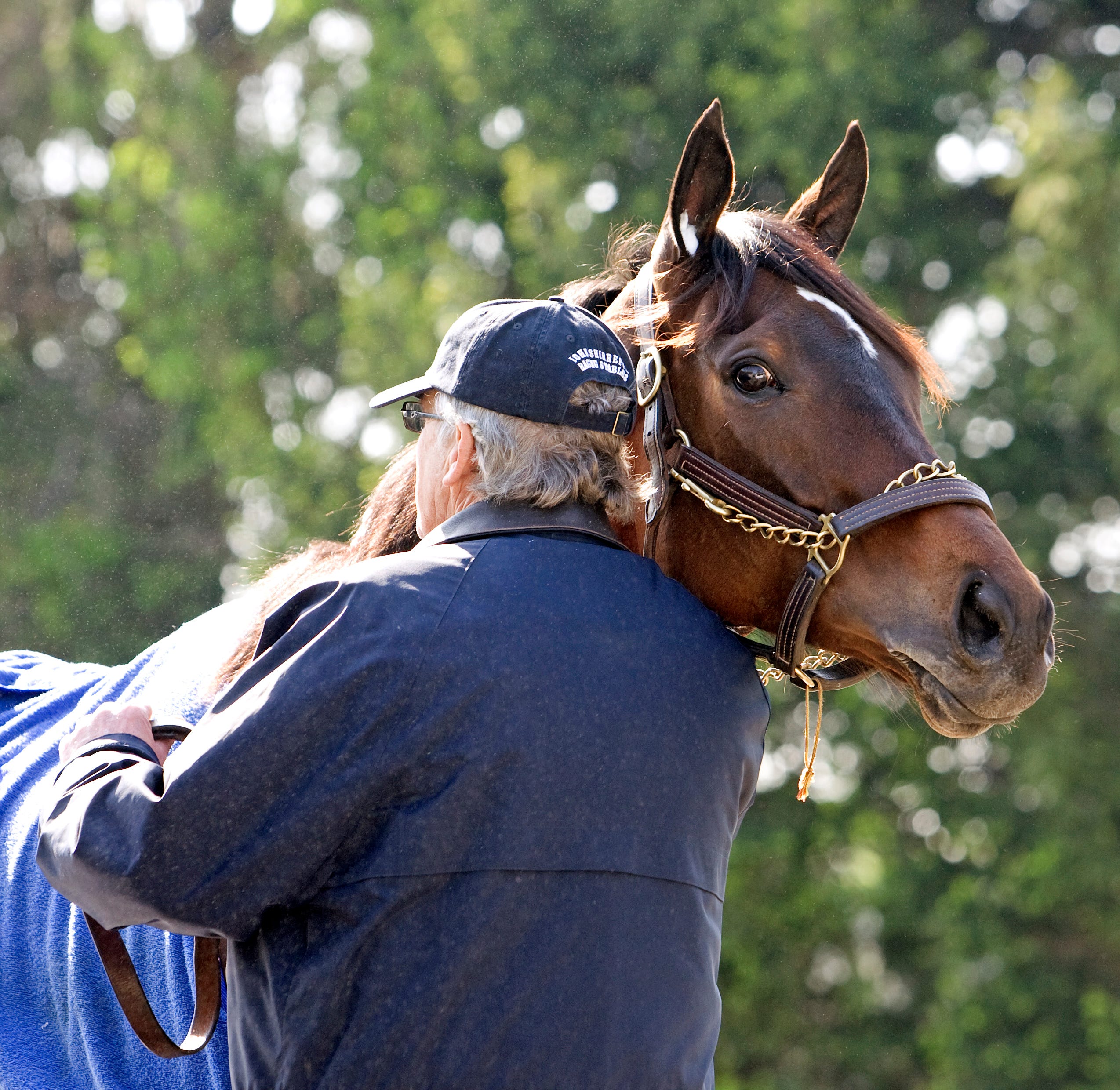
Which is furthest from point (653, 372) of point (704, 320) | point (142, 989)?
point (142, 989)

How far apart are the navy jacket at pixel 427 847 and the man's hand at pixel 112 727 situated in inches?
4.6

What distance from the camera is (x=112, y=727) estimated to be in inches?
71.5

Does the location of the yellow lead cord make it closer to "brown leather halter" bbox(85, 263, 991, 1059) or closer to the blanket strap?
"brown leather halter" bbox(85, 263, 991, 1059)

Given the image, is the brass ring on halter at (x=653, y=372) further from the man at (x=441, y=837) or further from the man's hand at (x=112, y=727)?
the man's hand at (x=112, y=727)

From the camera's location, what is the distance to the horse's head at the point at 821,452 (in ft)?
6.38

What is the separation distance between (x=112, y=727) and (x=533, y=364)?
31.5 inches

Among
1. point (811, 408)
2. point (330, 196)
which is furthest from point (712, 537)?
point (330, 196)

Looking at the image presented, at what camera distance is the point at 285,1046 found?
1.55m

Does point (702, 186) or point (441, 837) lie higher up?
point (702, 186)

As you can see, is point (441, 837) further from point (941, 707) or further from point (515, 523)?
point (941, 707)

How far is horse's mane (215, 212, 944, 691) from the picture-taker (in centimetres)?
228

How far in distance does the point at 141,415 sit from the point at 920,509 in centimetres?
1159

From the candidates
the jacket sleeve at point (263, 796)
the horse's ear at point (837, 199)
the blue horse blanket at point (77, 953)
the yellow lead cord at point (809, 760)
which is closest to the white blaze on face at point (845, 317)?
the horse's ear at point (837, 199)

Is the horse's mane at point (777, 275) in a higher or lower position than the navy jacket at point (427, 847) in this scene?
higher
